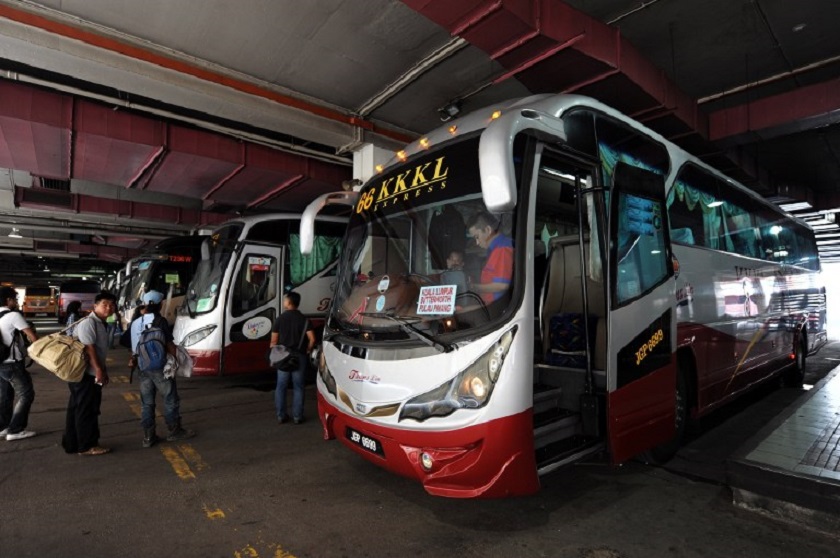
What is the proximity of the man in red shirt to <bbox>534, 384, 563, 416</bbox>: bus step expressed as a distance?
46.1 inches

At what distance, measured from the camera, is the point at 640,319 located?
13.4 ft

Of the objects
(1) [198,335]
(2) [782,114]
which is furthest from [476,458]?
(2) [782,114]

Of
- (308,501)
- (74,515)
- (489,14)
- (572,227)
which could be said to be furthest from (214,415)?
(489,14)

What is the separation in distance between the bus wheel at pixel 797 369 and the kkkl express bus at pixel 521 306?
15.9 feet

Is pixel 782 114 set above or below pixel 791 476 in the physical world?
above

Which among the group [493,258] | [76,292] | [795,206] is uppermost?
[795,206]

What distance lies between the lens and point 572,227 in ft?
18.6

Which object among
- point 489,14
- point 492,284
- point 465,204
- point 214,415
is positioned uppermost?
point 489,14

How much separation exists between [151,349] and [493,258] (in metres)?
4.38

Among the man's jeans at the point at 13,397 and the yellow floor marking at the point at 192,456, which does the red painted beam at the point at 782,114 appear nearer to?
the yellow floor marking at the point at 192,456

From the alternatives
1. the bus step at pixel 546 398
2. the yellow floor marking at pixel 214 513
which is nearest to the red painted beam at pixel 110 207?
the yellow floor marking at pixel 214 513

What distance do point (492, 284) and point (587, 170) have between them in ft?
4.81

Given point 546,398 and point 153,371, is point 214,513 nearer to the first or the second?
point 153,371

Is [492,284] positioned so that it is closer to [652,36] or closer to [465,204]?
[465,204]
